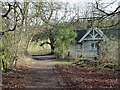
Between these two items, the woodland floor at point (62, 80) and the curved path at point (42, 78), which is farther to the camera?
the curved path at point (42, 78)

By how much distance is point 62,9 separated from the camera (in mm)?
17109

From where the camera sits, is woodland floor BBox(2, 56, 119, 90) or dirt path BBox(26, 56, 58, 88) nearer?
woodland floor BBox(2, 56, 119, 90)

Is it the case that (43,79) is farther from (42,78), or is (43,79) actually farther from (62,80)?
(62,80)

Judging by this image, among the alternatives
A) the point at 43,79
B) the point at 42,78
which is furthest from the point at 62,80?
the point at 42,78

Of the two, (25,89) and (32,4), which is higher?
(32,4)

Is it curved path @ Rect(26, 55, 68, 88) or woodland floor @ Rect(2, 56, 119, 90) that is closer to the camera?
woodland floor @ Rect(2, 56, 119, 90)

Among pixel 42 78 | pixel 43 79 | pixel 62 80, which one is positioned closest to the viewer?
pixel 62 80

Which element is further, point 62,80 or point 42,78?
point 42,78

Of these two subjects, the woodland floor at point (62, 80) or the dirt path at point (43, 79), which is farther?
the dirt path at point (43, 79)

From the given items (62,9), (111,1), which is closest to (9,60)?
(111,1)

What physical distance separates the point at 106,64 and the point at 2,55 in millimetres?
6684

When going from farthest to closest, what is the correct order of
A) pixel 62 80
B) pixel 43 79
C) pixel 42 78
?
pixel 42 78 → pixel 43 79 → pixel 62 80

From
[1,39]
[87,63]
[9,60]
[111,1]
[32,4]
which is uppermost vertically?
[32,4]

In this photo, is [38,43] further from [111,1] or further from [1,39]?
[111,1]
